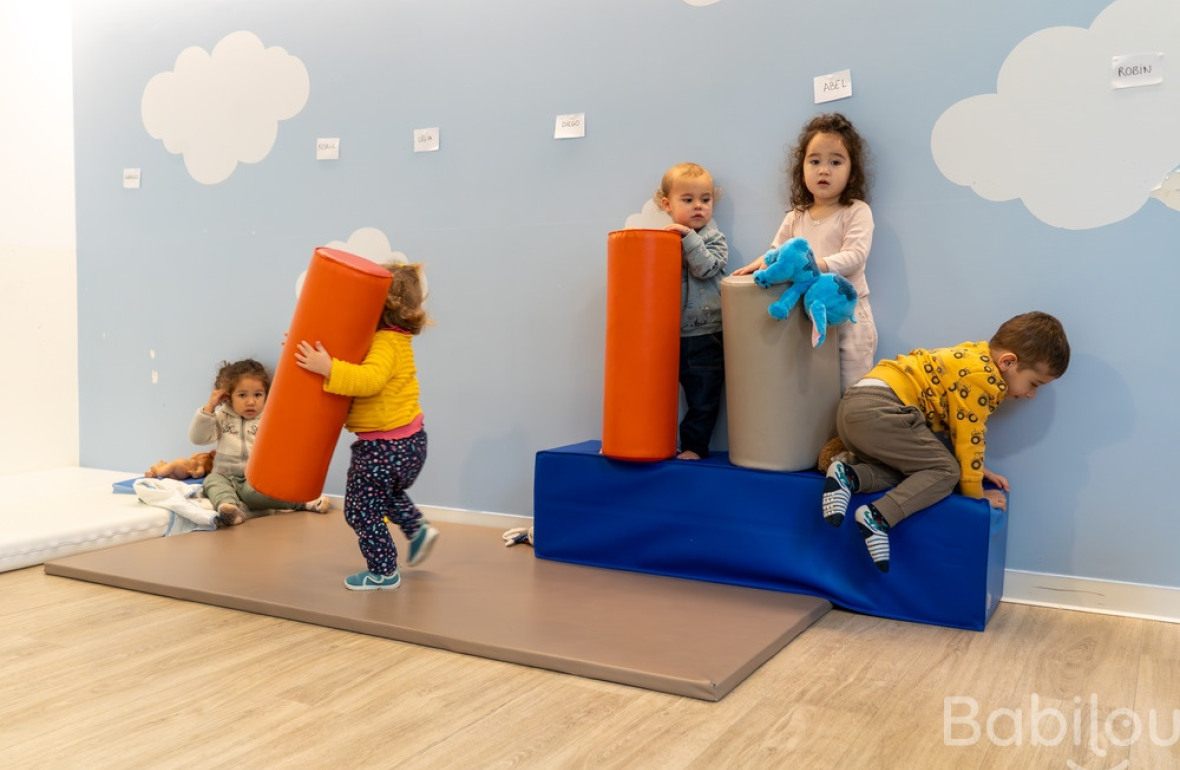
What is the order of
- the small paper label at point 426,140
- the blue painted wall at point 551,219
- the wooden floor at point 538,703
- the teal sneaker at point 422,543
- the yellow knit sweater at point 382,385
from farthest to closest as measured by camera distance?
the small paper label at point 426,140
the teal sneaker at point 422,543
the blue painted wall at point 551,219
the yellow knit sweater at point 382,385
the wooden floor at point 538,703

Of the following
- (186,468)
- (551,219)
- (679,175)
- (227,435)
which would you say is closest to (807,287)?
(679,175)

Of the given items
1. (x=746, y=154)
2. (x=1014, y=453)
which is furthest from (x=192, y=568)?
(x=1014, y=453)

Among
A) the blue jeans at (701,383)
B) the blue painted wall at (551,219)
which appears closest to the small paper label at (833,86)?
the blue painted wall at (551,219)

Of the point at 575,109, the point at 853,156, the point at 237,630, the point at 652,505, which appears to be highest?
the point at 575,109

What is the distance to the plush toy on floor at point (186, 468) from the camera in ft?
14.5

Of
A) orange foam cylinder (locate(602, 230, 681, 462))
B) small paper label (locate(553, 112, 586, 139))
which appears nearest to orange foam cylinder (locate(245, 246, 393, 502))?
orange foam cylinder (locate(602, 230, 681, 462))

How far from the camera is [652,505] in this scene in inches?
125

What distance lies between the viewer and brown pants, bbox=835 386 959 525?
2.72 meters

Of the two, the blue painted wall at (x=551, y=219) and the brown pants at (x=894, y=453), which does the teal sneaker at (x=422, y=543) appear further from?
the brown pants at (x=894, y=453)

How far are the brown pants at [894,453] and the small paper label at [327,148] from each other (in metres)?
2.56

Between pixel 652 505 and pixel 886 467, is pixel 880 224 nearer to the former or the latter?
pixel 886 467

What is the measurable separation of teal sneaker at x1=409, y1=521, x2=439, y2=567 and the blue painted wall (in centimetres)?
84

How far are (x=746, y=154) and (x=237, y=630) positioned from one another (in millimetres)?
2235

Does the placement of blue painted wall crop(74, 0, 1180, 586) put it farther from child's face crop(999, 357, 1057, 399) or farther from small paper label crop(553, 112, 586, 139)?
child's face crop(999, 357, 1057, 399)
